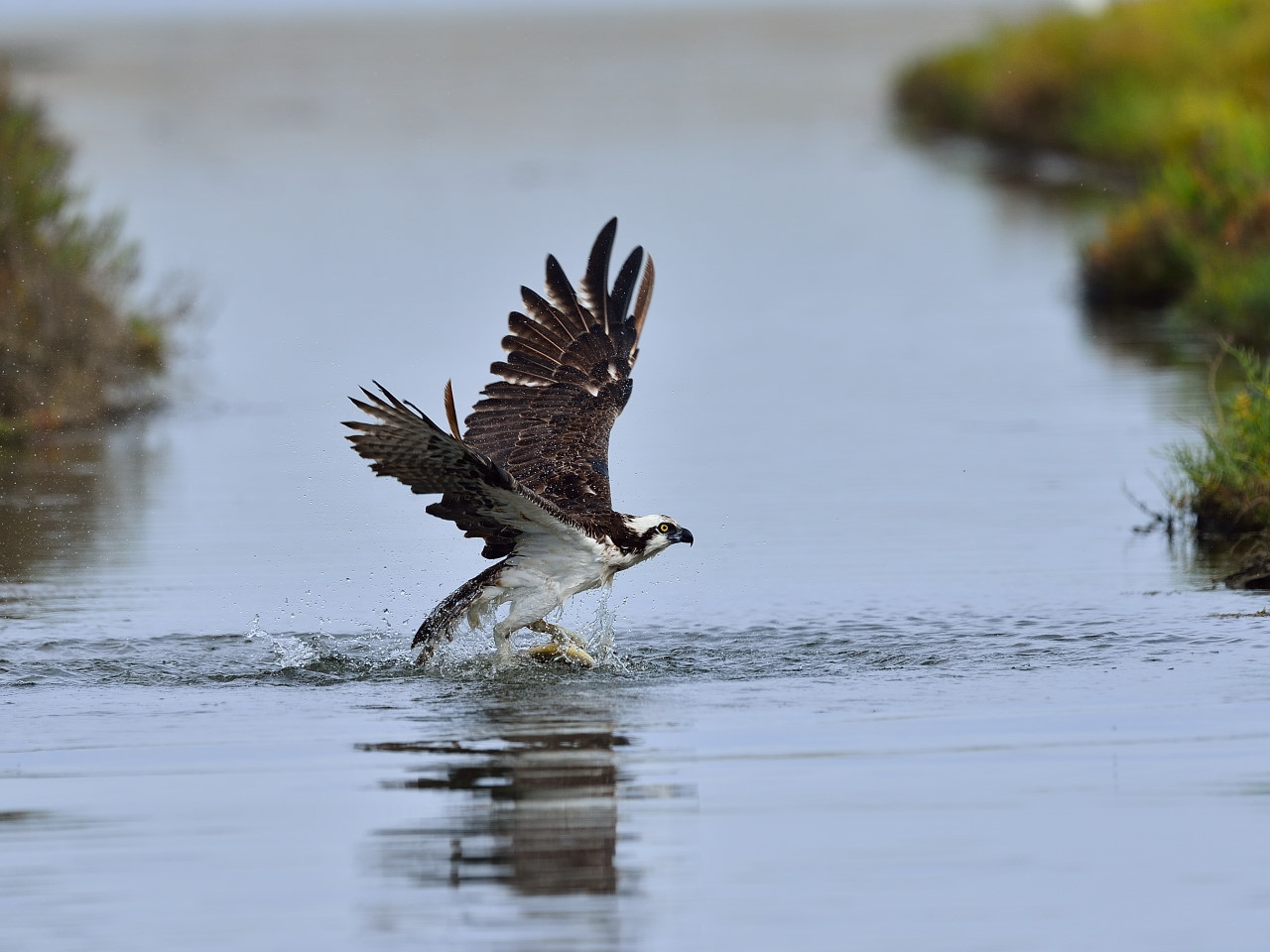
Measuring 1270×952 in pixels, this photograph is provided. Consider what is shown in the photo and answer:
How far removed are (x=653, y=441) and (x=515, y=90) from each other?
55138 mm

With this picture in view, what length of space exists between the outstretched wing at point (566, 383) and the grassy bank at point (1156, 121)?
26.1ft

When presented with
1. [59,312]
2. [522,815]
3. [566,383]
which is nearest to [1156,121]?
[59,312]

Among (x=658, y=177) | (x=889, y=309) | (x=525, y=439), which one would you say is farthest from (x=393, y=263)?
(x=525, y=439)

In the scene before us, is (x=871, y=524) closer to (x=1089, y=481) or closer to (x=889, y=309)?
(x=1089, y=481)

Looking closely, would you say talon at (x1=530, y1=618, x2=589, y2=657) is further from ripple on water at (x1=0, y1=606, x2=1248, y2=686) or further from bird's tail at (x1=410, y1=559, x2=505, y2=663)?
bird's tail at (x1=410, y1=559, x2=505, y2=663)

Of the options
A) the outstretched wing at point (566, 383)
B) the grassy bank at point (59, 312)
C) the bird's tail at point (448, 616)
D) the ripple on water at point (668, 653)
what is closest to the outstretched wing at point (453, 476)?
the bird's tail at point (448, 616)

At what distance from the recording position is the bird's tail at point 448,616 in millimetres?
10883

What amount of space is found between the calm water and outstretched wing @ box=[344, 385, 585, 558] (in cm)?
63

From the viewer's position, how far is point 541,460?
1176cm

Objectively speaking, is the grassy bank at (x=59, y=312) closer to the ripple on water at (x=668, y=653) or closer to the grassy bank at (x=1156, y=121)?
the ripple on water at (x=668, y=653)

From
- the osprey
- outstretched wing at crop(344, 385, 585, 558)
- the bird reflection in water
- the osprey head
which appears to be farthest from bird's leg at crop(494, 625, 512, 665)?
the bird reflection in water

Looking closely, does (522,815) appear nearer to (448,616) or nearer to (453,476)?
(453,476)

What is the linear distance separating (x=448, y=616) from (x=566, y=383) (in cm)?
166

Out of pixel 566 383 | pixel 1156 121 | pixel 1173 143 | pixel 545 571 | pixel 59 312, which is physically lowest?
pixel 545 571
